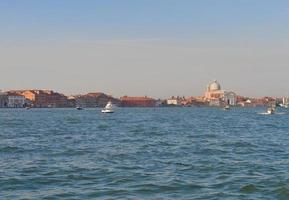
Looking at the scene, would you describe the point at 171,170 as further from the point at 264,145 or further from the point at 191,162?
the point at 264,145

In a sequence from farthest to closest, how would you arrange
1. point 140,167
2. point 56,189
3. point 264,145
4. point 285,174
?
point 264,145
point 140,167
point 285,174
point 56,189

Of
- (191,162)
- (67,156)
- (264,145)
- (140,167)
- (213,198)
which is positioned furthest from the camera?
(264,145)

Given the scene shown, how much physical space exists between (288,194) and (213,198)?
171cm

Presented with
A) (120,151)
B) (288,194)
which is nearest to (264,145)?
(120,151)

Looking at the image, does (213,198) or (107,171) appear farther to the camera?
(107,171)

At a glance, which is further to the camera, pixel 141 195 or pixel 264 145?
pixel 264 145

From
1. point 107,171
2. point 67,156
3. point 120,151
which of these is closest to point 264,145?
point 120,151

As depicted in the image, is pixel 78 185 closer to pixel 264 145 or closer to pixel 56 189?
pixel 56 189

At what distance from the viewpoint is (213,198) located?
1221 centimetres

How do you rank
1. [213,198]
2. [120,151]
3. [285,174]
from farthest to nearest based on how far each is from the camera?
[120,151]
[285,174]
[213,198]

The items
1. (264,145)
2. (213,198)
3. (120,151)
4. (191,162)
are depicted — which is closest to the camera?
(213,198)

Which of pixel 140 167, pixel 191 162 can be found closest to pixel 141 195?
pixel 140 167

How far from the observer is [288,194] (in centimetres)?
1267

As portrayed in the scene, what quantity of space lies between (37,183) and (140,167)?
3666 millimetres
